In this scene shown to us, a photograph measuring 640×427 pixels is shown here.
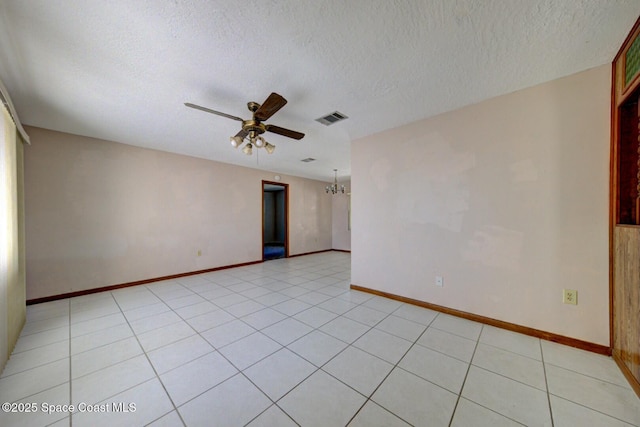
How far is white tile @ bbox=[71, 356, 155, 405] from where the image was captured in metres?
1.48

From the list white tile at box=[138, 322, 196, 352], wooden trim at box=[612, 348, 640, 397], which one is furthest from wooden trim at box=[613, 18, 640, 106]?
white tile at box=[138, 322, 196, 352]

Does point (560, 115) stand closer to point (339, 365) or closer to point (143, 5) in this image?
point (339, 365)

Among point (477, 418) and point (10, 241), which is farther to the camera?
point (10, 241)

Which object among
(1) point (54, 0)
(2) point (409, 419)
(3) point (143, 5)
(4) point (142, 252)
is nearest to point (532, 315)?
(2) point (409, 419)

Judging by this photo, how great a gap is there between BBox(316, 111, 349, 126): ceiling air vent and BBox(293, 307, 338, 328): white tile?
2.46m

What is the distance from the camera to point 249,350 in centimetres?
197

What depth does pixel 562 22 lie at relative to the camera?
4.83 feet

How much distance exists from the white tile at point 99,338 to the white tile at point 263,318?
116 cm

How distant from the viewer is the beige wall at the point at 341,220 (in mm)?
7621

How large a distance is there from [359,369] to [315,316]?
38.7 inches

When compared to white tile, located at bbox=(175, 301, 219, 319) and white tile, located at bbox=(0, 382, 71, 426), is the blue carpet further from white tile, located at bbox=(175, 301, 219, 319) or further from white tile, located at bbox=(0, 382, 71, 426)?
white tile, located at bbox=(0, 382, 71, 426)

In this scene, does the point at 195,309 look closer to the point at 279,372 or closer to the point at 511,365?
the point at 279,372

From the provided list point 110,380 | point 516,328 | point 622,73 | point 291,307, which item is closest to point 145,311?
point 110,380

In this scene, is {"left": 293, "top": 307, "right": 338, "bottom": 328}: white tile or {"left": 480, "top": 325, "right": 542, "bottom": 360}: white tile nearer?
{"left": 480, "top": 325, "right": 542, "bottom": 360}: white tile
